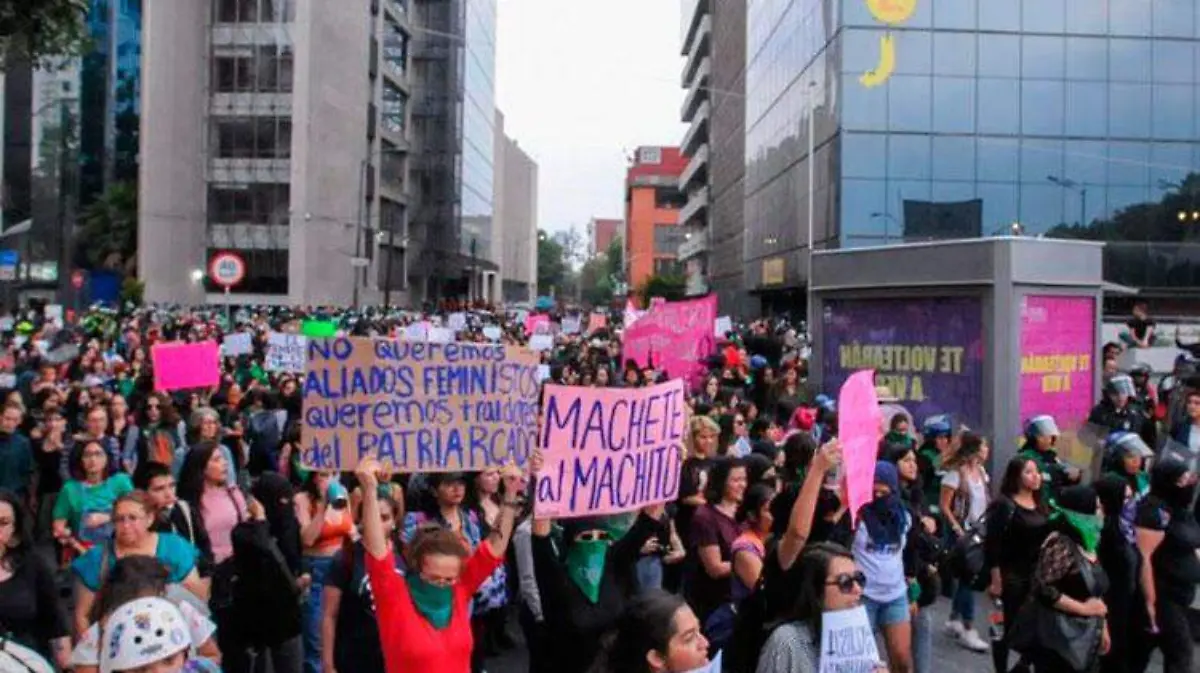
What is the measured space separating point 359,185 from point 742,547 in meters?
52.0

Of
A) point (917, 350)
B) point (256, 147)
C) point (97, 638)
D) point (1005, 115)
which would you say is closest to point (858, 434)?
point (97, 638)

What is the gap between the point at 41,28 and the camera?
1079 cm

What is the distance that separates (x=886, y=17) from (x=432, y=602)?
112 feet

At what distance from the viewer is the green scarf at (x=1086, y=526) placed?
6.00 metres

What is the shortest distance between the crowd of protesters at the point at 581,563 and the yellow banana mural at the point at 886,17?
90.1ft

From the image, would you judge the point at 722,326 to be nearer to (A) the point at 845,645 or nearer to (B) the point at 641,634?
(A) the point at 845,645

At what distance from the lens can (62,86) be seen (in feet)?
233

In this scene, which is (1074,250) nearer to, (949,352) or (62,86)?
(949,352)

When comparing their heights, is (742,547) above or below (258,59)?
below

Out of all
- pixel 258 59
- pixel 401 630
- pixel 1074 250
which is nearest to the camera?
pixel 401 630

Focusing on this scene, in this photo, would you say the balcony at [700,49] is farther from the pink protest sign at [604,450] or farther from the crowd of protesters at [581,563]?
the pink protest sign at [604,450]

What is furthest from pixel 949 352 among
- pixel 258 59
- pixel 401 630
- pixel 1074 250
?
pixel 258 59

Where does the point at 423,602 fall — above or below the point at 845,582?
below

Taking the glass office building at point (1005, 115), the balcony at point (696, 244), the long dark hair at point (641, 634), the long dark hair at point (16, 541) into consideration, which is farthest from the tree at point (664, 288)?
the long dark hair at point (641, 634)
